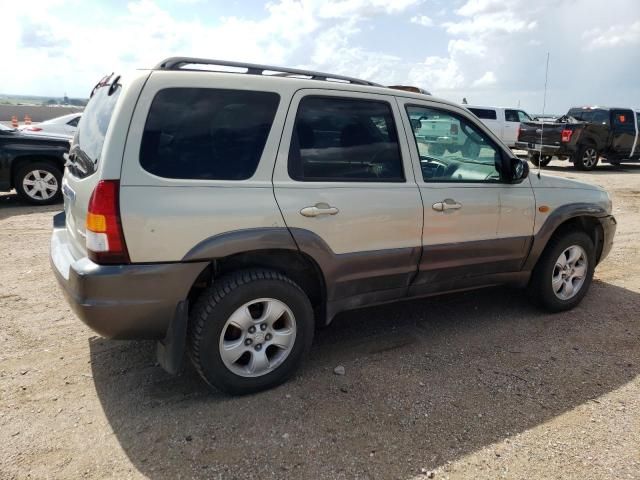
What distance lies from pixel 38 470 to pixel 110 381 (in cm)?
80

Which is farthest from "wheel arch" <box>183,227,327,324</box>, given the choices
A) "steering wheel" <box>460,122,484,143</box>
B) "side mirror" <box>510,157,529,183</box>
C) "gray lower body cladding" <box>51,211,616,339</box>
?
"side mirror" <box>510,157,529,183</box>

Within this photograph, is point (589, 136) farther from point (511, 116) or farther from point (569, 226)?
point (569, 226)

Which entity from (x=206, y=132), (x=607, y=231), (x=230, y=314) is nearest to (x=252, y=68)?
(x=206, y=132)

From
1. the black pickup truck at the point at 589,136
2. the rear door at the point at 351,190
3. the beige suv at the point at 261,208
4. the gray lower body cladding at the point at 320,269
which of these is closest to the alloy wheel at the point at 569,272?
the gray lower body cladding at the point at 320,269

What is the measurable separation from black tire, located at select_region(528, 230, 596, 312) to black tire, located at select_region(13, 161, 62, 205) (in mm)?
7462

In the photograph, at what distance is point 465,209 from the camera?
142 inches

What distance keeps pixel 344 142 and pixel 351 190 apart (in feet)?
1.06

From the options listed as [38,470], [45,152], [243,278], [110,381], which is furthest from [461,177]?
[45,152]

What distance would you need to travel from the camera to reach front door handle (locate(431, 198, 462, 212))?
11.4ft

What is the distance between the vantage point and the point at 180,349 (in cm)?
279

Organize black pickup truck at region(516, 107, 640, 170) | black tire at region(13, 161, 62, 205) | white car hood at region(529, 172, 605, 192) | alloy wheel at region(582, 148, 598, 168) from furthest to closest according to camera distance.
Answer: alloy wheel at region(582, 148, 598, 168), black pickup truck at region(516, 107, 640, 170), black tire at region(13, 161, 62, 205), white car hood at region(529, 172, 605, 192)

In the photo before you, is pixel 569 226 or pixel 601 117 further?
pixel 601 117

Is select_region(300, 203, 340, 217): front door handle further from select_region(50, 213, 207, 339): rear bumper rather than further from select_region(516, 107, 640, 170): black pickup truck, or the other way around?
select_region(516, 107, 640, 170): black pickup truck

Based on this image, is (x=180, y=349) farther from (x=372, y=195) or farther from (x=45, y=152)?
(x=45, y=152)
